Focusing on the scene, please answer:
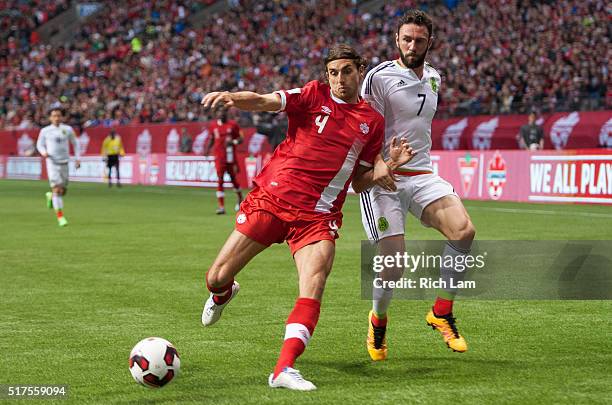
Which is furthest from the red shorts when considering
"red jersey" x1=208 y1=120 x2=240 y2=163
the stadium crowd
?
the stadium crowd

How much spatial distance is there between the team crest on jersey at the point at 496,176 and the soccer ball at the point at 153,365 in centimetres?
1866

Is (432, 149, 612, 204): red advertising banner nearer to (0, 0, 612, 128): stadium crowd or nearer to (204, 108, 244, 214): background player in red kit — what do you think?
(0, 0, 612, 128): stadium crowd

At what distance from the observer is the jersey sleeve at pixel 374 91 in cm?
699

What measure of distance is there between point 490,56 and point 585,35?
3070 mm

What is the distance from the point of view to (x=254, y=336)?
762 centimetres

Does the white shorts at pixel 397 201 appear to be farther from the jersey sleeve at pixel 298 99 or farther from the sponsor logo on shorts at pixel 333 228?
the jersey sleeve at pixel 298 99

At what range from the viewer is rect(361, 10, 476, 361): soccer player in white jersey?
7055 millimetres

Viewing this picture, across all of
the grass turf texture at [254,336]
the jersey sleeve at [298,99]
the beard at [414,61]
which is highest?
the beard at [414,61]

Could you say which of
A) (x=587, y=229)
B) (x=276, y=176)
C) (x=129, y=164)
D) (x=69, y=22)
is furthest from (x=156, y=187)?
(x=276, y=176)

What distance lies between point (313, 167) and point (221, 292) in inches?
47.2

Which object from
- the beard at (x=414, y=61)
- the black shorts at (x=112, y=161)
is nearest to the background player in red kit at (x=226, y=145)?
the black shorts at (x=112, y=161)

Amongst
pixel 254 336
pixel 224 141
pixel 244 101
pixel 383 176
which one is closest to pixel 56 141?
pixel 224 141

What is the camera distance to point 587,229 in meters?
16.5

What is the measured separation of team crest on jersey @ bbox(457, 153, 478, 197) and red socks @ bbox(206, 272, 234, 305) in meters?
18.2
